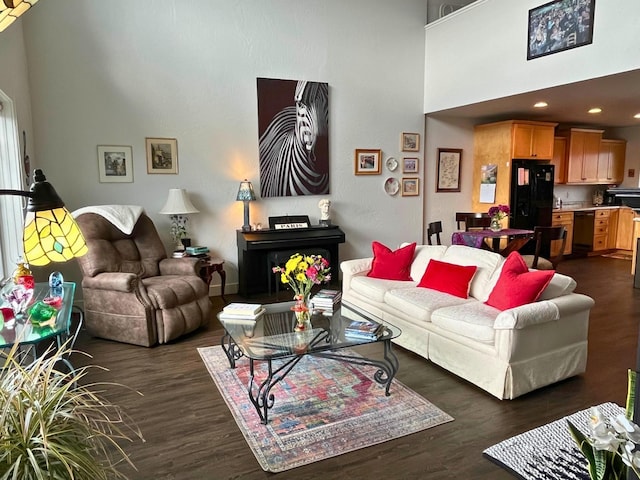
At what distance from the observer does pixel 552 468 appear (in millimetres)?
2215

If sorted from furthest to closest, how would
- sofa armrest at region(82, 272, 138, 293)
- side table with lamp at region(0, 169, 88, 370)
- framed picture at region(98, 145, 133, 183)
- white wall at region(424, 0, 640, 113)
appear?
framed picture at region(98, 145, 133, 183) → white wall at region(424, 0, 640, 113) → sofa armrest at region(82, 272, 138, 293) → side table with lamp at region(0, 169, 88, 370)

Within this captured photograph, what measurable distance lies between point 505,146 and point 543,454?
5.26m

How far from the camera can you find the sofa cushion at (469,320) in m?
2.95

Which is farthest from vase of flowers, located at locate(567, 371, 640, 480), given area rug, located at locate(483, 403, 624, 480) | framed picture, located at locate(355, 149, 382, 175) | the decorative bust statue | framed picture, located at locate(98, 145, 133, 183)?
framed picture, located at locate(355, 149, 382, 175)

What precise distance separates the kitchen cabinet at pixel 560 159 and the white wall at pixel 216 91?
2.75m

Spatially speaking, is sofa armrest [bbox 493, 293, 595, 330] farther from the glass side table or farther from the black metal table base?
the glass side table

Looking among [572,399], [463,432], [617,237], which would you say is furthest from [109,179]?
[617,237]

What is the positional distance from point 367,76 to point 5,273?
15.7 feet

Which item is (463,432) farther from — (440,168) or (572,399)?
(440,168)

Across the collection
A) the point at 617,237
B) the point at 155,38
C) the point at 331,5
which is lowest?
the point at 617,237

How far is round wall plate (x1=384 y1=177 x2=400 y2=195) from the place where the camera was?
6.52 meters

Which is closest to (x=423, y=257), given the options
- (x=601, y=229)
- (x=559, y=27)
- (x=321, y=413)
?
(x=321, y=413)

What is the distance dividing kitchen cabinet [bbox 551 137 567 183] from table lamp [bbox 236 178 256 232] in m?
5.35

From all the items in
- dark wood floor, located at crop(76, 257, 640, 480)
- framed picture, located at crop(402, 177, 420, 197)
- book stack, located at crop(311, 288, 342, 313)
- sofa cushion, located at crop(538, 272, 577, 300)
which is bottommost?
dark wood floor, located at crop(76, 257, 640, 480)
